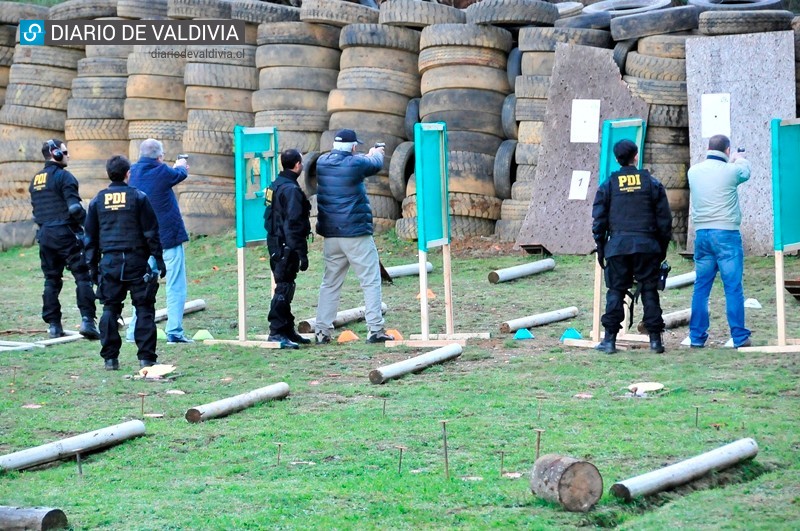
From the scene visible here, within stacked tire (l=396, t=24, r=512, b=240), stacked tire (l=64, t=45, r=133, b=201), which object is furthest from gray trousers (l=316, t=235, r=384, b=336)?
stacked tire (l=64, t=45, r=133, b=201)

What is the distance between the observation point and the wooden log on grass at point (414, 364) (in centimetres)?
981

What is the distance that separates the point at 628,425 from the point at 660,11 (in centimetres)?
1056

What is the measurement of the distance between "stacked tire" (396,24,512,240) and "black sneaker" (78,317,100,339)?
6555 mm

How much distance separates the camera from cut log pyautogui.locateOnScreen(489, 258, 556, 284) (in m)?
15.6

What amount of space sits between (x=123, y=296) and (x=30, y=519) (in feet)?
16.6

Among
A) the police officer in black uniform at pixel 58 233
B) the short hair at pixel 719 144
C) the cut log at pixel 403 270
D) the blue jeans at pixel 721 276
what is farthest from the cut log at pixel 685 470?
the cut log at pixel 403 270

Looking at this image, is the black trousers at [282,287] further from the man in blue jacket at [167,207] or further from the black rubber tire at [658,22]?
the black rubber tire at [658,22]

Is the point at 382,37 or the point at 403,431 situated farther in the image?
the point at 382,37

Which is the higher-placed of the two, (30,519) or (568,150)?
(568,150)

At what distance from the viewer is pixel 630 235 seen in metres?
10.8

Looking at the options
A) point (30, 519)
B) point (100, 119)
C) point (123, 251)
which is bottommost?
point (30, 519)

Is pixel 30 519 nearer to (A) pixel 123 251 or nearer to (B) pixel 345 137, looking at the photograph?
(A) pixel 123 251

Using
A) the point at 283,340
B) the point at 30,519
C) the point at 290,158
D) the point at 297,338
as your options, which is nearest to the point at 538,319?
the point at 297,338

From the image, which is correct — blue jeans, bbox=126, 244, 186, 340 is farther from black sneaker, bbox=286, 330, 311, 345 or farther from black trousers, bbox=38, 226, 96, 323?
black sneaker, bbox=286, 330, 311, 345
